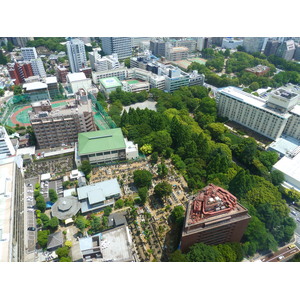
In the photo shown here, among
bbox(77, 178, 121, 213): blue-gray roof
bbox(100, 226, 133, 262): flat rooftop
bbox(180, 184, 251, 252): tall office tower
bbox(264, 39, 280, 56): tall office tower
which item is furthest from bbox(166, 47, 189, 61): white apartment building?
bbox(100, 226, 133, 262): flat rooftop

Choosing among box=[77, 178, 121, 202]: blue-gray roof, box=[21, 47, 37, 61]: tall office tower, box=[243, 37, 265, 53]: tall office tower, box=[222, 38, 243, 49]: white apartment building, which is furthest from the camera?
box=[222, 38, 243, 49]: white apartment building

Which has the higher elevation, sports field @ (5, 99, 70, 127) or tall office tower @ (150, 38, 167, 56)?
tall office tower @ (150, 38, 167, 56)

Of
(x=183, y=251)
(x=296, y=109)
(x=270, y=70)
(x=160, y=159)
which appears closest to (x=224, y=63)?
(x=270, y=70)

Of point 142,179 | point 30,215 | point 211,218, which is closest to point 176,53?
point 142,179

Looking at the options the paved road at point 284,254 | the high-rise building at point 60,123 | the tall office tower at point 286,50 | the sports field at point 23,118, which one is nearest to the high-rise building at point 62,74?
the sports field at point 23,118

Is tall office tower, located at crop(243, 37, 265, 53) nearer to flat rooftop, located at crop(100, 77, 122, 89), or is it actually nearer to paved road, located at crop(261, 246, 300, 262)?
flat rooftop, located at crop(100, 77, 122, 89)

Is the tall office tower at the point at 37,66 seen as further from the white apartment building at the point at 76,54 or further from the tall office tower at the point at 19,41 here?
the tall office tower at the point at 19,41

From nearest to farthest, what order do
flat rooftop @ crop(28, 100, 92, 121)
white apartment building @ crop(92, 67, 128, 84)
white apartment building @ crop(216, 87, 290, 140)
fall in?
1. flat rooftop @ crop(28, 100, 92, 121)
2. white apartment building @ crop(216, 87, 290, 140)
3. white apartment building @ crop(92, 67, 128, 84)

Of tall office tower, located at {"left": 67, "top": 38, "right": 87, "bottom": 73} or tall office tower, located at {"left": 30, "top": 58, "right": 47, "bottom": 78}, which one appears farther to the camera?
tall office tower, located at {"left": 67, "top": 38, "right": 87, "bottom": 73}
